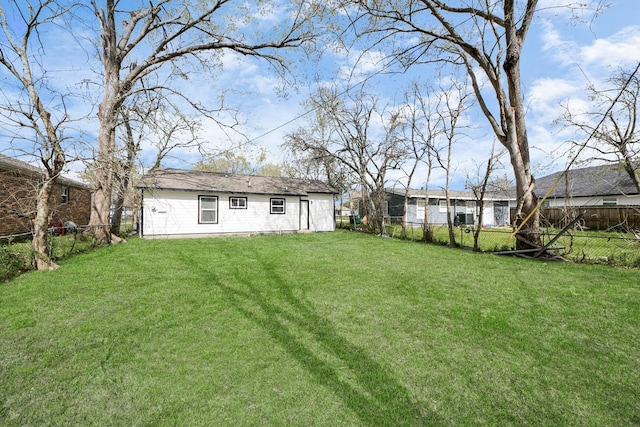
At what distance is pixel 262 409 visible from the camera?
228 centimetres

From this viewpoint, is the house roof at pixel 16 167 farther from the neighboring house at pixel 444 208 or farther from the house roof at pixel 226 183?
the neighboring house at pixel 444 208

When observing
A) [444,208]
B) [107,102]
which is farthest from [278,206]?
[444,208]

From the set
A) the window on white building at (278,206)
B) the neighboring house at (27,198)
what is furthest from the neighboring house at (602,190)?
the neighboring house at (27,198)

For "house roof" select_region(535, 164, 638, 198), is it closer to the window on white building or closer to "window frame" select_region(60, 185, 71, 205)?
the window on white building

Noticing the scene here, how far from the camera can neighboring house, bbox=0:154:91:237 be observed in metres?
7.11

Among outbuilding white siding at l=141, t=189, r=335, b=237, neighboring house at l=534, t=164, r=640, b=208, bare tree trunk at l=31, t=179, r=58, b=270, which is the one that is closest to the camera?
bare tree trunk at l=31, t=179, r=58, b=270

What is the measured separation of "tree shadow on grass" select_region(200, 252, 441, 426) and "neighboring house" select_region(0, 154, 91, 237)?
5.93 m

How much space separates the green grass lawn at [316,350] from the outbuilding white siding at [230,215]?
7091 millimetres

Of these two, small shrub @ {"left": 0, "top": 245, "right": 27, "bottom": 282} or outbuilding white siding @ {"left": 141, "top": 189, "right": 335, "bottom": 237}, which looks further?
outbuilding white siding @ {"left": 141, "top": 189, "right": 335, "bottom": 237}

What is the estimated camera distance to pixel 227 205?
1460 centimetres

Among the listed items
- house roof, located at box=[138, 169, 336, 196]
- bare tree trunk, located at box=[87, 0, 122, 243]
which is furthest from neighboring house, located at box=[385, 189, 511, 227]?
bare tree trunk, located at box=[87, 0, 122, 243]

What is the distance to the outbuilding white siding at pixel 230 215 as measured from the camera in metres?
13.0

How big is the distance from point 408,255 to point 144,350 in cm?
771

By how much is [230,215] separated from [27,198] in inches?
332
